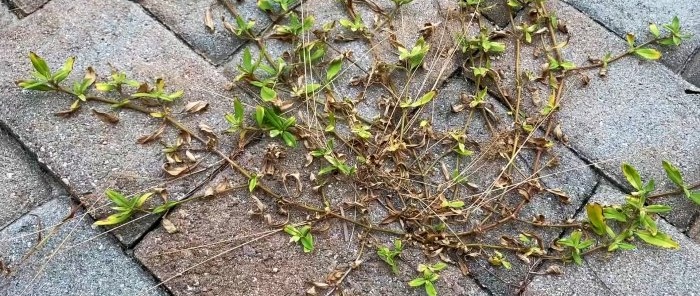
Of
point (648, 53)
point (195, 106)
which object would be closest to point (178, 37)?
point (195, 106)

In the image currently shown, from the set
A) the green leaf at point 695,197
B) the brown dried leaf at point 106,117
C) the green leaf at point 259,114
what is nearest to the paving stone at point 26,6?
the brown dried leaf at point 106,117

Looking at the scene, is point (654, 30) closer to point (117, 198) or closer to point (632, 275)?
point (632, 275)

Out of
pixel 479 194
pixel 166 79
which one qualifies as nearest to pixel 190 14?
pixel 166 79

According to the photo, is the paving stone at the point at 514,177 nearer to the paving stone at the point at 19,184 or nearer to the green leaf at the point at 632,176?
the green leaf at the point at 632,176

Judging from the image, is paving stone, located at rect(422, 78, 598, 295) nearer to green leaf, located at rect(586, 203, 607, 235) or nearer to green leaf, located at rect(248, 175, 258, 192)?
green leaf, located at rect(586, 203, 607, 235)

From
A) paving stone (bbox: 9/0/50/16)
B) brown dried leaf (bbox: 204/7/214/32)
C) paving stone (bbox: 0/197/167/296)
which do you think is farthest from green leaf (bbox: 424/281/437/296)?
paving stone (bbox: 9/0/50/16)

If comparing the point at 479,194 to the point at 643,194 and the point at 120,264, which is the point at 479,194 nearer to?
the point at 643,194
